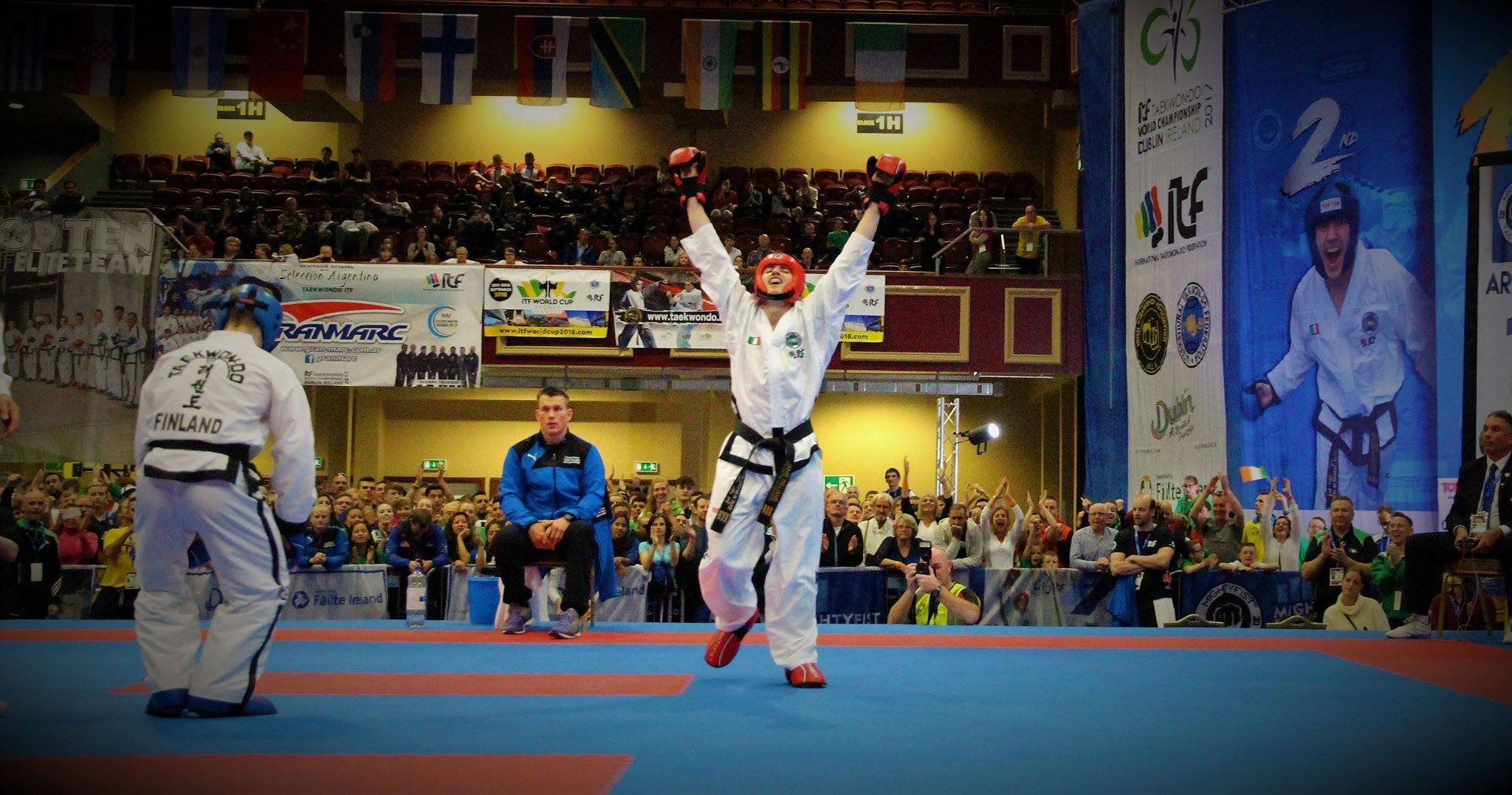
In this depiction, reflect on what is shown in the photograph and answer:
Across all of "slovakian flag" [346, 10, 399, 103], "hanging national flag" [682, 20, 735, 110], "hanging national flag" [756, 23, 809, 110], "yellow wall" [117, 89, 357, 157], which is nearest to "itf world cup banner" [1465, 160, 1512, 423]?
"hanging national flag" [756, 23, 809, 110]

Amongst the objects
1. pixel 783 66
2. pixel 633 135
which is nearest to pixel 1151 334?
pixel 783 66

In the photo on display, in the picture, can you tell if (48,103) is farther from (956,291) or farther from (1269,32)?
(1269,32)

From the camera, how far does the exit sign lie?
23.6 m

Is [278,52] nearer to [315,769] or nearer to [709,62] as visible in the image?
[709,62]

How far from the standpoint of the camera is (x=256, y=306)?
438 centimetres

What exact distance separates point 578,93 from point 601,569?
15587 millimetres

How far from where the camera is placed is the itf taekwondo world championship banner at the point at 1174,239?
43.5ft

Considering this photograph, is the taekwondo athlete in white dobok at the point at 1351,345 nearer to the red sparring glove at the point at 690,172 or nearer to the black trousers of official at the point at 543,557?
the black trousers of official at the point at 543,557

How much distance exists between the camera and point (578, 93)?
846 inches

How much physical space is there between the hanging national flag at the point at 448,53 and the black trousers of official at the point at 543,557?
39.7 ft

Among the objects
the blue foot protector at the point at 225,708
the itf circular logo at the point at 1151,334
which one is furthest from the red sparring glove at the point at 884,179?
the itf circular logo at the point at 1151,334

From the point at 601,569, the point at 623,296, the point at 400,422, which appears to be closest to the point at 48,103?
the point at 400,422

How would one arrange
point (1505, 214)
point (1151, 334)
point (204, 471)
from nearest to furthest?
1. point (204, 471)
2. point (1505, 214)
3. point (1151, 334)

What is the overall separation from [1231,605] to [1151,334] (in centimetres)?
592
